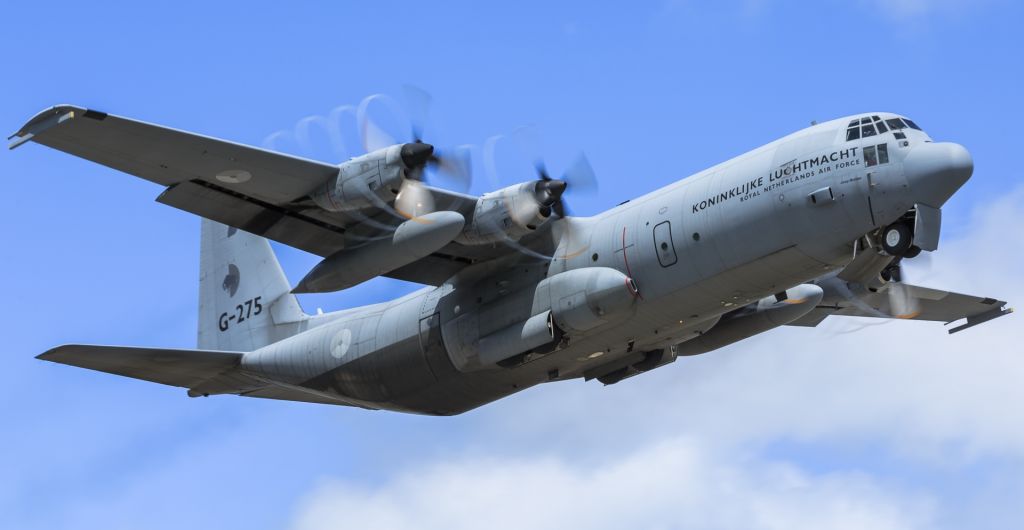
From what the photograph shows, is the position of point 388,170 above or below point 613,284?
above

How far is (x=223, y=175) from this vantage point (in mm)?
25031

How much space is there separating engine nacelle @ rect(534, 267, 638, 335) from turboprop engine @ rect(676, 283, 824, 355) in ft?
12.5

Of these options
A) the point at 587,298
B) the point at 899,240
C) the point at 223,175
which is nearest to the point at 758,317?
the point at 587,298

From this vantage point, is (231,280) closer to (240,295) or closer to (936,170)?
(240,295)

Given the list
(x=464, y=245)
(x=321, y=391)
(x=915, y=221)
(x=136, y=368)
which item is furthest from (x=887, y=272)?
(x=136, y=368)

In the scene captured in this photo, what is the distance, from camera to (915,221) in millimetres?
23344

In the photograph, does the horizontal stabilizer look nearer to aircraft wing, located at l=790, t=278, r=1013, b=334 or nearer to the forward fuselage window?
aircraft wing, located at l=790, t=278, r=1013, b=334

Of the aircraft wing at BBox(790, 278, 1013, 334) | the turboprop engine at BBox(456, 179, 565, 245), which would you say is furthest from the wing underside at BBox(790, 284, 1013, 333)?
the turboprop engine at BBox(456, 179, 565, 245)

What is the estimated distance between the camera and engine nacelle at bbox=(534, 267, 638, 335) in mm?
25172

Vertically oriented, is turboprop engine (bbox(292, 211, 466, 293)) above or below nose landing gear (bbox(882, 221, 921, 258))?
above

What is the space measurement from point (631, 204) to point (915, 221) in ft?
17.8

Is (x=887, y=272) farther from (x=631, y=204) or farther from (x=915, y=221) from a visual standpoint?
(x=631, y=204)

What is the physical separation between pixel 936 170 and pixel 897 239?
1.34 metres

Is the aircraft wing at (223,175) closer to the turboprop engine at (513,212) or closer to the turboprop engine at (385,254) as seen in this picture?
the turboprop engine at (513,212)
